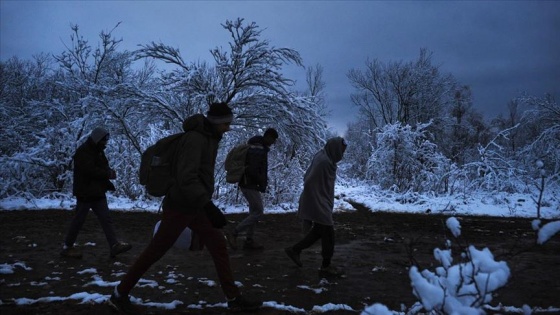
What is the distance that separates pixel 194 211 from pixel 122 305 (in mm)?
1021

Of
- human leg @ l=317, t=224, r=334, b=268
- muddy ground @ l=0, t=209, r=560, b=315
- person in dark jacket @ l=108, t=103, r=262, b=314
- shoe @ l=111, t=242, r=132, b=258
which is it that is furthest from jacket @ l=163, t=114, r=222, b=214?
shoe @ l=111, t=242, r=132, b=258

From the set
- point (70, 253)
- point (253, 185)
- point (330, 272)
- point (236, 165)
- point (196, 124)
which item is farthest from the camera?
point (236, 165)

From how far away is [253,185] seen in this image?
6711mm

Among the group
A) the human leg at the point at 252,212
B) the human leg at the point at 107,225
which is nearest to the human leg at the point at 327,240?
the human leg at the point at 252,212

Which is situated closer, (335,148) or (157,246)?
(157,246)

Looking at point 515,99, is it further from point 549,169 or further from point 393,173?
point 393,173

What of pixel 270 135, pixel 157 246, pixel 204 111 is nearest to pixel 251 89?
pixel 204 111

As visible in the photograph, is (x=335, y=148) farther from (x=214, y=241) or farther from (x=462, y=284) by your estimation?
(x=462, y=284)

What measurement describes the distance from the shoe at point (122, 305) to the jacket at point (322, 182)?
2431 mm

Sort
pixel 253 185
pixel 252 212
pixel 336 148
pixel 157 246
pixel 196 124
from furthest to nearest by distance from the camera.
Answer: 1. pixel 253 185
2. pixel 252 212
3. pixel 336 148
4. pixel 196 124
5. pixel 157 246

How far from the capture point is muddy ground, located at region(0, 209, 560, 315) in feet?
12.7

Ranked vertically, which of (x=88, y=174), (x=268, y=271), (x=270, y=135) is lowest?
(x=268, y=271)

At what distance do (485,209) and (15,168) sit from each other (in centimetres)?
1709

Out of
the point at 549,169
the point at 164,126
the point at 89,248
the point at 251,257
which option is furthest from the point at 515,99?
the point at 89,248
